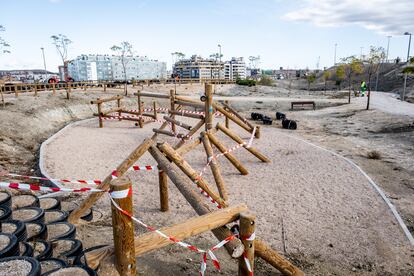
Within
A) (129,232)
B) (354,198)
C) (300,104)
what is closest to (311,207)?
(354,198)

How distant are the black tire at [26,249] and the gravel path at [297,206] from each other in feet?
4.78

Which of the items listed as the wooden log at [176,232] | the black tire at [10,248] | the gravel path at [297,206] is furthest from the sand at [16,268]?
the gravel path at [297,206]

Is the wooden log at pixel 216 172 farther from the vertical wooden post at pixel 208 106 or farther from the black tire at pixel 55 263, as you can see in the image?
the black tire at pixel 55 263

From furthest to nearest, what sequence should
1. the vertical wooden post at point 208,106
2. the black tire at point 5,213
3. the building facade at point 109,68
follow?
the building facade at point 109,68 → the vertical wooden post at point 208,106 → the black tire at point 5,213

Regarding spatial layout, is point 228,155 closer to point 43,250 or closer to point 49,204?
point 49,204

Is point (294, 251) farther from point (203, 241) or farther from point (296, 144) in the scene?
point (296, 144)

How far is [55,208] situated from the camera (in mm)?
4871

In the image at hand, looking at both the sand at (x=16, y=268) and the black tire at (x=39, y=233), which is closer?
the sand at (x=16, y=268)

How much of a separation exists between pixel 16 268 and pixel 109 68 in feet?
516

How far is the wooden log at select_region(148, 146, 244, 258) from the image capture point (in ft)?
8.76

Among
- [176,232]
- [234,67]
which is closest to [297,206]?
[176,232]

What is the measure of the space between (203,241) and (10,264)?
2.85 metres

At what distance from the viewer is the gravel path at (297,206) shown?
4.48m

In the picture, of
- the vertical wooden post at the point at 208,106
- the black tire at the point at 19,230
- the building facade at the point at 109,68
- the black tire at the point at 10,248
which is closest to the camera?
the black tire at the point at 10,248
